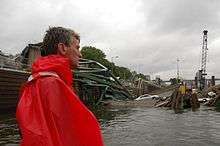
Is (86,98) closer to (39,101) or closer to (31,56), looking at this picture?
(31,56)

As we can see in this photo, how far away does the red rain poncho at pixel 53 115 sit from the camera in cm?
246

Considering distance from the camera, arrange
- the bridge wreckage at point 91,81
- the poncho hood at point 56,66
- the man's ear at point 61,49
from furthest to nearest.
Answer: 1. the bridge wreckage at point 91,81
2. the man's ear at point 61,49
3. the poncho hood at point 56,66

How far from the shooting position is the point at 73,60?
282cm

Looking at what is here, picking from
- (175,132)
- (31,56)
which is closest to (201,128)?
(175,132)

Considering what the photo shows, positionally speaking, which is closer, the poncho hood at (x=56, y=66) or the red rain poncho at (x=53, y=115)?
the red rain poncho at (x=53, y=115)

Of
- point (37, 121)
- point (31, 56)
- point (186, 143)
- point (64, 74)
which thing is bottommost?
point (186, 143)

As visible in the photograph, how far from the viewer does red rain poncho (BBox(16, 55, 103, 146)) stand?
2457 millimetres

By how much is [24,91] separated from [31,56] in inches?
1907

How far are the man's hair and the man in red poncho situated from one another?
0.38 ft

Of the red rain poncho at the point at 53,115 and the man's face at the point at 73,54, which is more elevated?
the man's face at the point at 73,54

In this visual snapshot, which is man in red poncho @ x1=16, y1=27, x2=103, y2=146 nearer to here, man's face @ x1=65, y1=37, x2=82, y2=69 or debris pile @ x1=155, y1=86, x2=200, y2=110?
man's face @ x1=65, y1=37, x2=82, y2=69

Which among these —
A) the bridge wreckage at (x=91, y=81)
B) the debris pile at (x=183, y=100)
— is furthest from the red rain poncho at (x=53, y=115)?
the debris pile at (x=183, y=100)

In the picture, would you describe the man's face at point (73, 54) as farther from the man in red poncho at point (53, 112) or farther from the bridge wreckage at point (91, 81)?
the bridge wreckage at point (91, 81)

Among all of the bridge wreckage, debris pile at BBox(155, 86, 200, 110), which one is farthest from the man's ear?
debris pile at BBox(155, 86, 200, 110)
